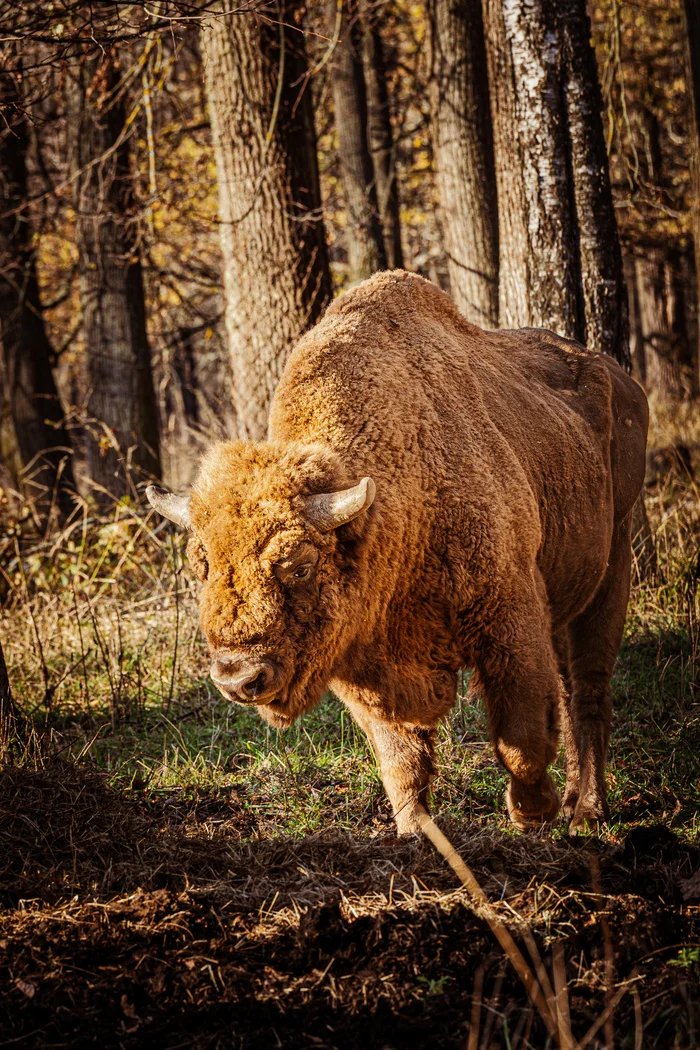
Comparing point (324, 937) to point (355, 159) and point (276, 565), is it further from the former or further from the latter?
point (355, 159)

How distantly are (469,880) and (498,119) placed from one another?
5.17 metres

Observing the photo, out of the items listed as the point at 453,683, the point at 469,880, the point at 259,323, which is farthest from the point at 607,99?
the point at 469,880

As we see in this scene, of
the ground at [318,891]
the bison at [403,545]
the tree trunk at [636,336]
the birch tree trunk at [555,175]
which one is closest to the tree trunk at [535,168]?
the birch tree trunk at [555,175]

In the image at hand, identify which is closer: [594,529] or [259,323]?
[594,529]

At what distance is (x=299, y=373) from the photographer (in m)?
3.88

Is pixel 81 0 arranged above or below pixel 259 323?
above

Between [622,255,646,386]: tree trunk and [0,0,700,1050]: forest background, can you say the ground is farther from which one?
[622,255,646,386]: tree trunk

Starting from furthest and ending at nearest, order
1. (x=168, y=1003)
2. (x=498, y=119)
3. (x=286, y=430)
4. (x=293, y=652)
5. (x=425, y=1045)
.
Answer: (x=498, y=119) → (x=286, y=430) → (x=293, y=652) → (x=168, y=1003) → (x=425, y=1045)

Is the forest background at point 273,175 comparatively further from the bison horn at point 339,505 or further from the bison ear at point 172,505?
the bison horn at point 339,505

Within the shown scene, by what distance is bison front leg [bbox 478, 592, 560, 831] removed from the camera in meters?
3.81

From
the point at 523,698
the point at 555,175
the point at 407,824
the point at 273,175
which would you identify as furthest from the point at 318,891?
the point at 273,175

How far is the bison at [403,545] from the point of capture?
10.9 ft

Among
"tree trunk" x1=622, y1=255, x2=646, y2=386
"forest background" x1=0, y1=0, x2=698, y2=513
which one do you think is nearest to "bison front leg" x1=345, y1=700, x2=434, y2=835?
"forest background" x1=0, y1=0, x2=698, y2=513

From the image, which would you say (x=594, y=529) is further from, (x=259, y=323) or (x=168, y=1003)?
(x=259, y=323)
